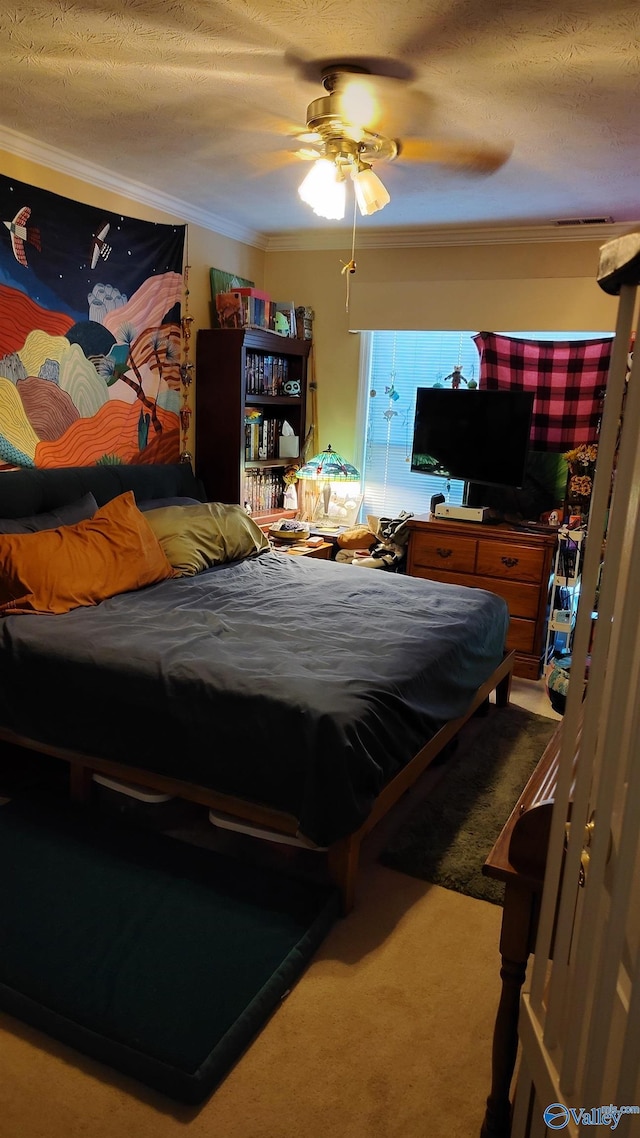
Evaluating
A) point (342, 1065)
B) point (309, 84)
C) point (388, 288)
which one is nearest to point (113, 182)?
point (309, 84)

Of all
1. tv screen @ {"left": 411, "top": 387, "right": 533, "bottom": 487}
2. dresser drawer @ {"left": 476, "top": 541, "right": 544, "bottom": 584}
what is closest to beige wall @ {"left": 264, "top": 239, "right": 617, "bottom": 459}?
tv screen @ {"left": 411, "top": 387, "right": 533, "bottom": 487}

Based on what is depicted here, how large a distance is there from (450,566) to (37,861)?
2851mm

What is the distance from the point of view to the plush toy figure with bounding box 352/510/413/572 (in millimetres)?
4602

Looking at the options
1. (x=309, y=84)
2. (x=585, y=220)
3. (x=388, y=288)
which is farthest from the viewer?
(x=388, y=288)

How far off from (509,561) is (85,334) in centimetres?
251

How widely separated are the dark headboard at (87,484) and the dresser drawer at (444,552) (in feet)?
4.28

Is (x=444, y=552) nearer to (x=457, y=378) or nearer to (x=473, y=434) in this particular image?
(x=473, y=434)

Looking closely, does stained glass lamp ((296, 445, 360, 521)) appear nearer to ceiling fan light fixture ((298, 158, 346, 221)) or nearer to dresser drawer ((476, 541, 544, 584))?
dresser drawer ((476, 541, 544, 584))

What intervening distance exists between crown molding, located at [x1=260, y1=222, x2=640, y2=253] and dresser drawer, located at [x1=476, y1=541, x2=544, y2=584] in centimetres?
170

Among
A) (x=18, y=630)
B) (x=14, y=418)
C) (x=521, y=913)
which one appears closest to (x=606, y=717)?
(x=521, y=913)

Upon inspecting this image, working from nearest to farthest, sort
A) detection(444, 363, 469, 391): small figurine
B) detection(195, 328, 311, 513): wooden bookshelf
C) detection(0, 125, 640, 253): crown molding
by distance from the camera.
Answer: detection(0, 125, 640, 253): crown molding → detection(195, 328, 311, 513): wooden bookshelf → detection(444, 363, 469, 391): small figurine

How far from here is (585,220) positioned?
13.4 ft

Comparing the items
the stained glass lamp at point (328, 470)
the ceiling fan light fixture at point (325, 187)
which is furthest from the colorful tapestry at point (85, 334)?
the ceiling fan light fixture at point (325, 187)

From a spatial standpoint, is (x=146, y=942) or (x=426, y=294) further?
(x=426, y=294)
